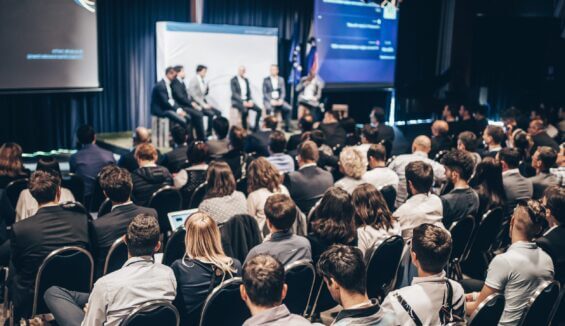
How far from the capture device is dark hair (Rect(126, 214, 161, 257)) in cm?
275

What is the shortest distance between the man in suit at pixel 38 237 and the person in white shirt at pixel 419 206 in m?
2.13

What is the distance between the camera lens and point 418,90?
13.7 m

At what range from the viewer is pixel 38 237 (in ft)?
10.8

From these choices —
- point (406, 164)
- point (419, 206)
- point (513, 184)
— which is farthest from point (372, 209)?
point (406, 164)

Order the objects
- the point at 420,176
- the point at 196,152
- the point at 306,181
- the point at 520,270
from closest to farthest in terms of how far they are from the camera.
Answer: the point at 520,270 < the point at 420,176 < the point at 306,181 < the point at 196,152

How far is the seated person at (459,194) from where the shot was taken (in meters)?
4.37

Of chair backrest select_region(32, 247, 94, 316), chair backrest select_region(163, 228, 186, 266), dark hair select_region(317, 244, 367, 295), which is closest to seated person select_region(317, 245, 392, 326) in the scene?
dark hair select_region(317, 244, 367, 295)

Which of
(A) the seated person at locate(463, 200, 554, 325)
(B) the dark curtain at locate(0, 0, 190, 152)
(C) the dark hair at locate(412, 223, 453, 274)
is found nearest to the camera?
(C) the dark hair at locate(412, 223, 453, 274)

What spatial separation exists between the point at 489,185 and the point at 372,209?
155 centimetres

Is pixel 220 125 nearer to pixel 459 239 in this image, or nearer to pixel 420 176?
pixel 420 176

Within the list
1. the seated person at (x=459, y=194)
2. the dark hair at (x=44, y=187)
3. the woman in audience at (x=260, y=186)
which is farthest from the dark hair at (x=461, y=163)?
the dark hair at (x=44, y=187)

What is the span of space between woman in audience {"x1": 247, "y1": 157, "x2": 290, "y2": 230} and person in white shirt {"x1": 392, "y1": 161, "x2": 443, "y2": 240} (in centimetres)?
94

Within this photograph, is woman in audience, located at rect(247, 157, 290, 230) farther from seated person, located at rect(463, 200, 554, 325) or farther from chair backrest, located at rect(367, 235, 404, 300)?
seated person, located at rect(463, 200, 554, 325)

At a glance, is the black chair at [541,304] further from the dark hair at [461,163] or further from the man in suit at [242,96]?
the man in suit at [242,96]
